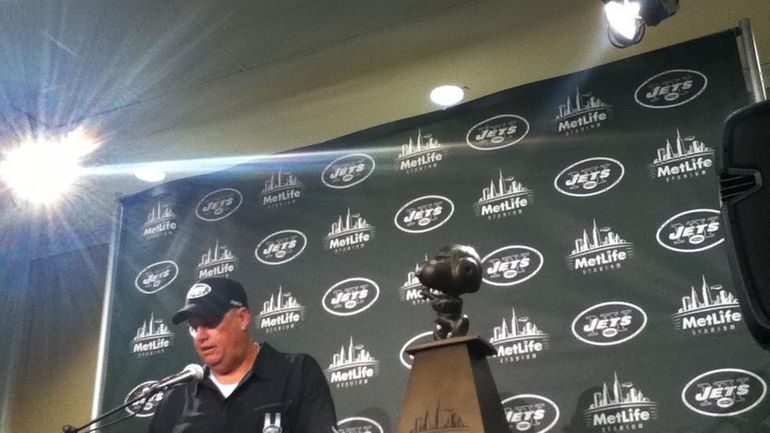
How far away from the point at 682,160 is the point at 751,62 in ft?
1.20

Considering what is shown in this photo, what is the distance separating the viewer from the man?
266 cm

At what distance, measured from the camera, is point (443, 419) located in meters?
1.92

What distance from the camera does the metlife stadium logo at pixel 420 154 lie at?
9.61 ft

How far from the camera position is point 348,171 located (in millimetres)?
3098

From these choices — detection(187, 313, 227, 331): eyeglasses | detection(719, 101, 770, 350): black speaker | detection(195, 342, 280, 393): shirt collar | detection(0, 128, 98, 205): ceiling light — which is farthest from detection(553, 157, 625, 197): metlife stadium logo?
detection(0, 128, 98, 205): ceiling light

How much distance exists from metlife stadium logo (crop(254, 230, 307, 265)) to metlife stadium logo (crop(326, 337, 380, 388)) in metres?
0.46

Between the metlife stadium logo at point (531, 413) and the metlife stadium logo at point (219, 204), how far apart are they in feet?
4.76

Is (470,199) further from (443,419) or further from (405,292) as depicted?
(443,419)

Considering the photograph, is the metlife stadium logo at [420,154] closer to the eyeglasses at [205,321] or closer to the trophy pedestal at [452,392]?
the eyeglasses at [205,321]

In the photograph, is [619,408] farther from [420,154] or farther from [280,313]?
[280,313]

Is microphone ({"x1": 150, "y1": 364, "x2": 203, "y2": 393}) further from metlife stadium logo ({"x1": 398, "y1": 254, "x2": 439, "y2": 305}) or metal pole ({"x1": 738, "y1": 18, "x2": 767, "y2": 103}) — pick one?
metal pole ({"x1": 738, "y1": 18, "x2": 767, "y2": 103})

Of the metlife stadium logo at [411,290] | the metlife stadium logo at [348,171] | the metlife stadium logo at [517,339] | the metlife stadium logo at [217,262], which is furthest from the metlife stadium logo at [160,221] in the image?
the metlife stadium logo at [517,339]

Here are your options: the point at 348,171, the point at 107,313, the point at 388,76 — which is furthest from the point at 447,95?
the point at 107,313

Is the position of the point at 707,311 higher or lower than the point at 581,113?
lower
